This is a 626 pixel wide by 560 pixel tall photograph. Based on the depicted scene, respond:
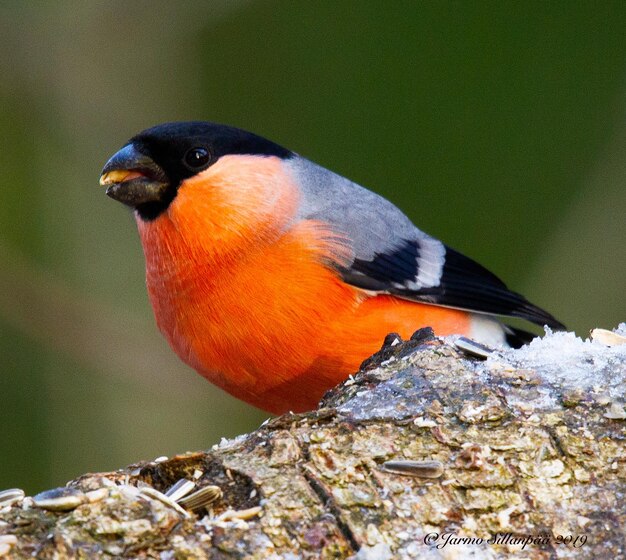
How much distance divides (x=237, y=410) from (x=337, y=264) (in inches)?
128

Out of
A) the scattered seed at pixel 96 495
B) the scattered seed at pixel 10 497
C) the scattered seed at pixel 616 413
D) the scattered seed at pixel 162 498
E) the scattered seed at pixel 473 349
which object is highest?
the scattered seed at pixel 616 413

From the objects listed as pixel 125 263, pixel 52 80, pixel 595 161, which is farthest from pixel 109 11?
pixel 595 161

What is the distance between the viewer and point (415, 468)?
6.54ft

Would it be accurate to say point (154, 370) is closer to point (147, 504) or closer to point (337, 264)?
point (337, 264)

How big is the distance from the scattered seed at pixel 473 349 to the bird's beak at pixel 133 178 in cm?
158

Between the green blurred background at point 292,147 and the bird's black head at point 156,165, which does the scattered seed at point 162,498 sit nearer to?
the bird's black head at point 156,165

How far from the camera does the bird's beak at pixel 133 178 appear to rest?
364 cm

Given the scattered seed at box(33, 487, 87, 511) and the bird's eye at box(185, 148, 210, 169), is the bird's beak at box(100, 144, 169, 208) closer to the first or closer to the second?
the bird's eye at box(185, 148, 210, 169)

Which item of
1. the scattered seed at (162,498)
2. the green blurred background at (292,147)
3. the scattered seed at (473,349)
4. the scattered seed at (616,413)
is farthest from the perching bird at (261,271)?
the green blurred background at (292,147)

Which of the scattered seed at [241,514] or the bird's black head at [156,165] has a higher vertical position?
the bird's black head at [156,165]

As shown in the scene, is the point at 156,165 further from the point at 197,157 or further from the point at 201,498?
the point at 201,498

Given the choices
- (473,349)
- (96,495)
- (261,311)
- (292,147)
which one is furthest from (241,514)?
(292,147)

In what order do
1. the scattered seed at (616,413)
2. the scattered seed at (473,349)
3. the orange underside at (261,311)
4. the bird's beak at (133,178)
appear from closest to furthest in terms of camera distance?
1. the scattered seed at (616,413)
2. the scattered seed at (473,349)
3. the orange underside at (261,311)
4. the bird's beak at (133,178)

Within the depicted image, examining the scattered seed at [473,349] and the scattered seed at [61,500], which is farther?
the scattered seed at [473,349]
